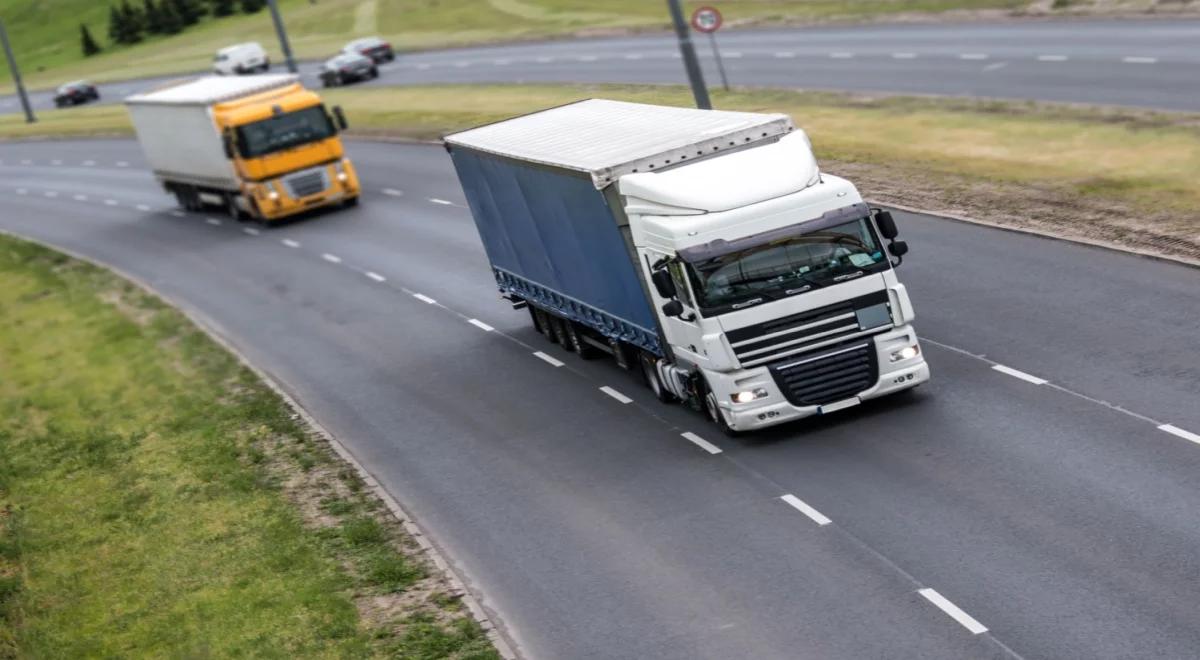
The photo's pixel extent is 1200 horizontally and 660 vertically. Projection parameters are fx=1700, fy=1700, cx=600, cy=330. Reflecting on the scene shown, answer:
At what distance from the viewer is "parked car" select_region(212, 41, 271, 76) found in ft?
322

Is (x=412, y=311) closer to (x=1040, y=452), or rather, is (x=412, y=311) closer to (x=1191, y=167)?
(x=1191, y=167)

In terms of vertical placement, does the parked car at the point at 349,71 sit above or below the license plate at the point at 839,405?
above

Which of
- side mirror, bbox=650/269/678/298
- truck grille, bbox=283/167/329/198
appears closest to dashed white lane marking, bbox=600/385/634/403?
side mirror, bbox=650/269/678/298

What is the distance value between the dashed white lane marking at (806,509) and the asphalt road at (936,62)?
20865 millimetres

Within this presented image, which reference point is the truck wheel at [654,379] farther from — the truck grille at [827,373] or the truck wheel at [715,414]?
the truck grille at [827,373]

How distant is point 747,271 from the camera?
19625 millimetres

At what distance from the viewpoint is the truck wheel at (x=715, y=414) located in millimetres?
20281

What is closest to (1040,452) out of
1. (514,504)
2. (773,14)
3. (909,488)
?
(909,488)

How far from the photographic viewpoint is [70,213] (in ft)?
183

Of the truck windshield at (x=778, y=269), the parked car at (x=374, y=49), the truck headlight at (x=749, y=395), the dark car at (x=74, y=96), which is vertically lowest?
the truck headlight at (x=749, y=395)

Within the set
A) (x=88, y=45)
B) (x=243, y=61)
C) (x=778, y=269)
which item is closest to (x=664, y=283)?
(x=778, y=269)

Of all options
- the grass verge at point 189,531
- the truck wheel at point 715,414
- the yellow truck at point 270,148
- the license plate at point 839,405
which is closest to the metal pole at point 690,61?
the grass verge at point 189,531

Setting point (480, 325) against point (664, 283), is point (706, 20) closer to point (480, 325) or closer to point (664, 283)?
point (480, 325)

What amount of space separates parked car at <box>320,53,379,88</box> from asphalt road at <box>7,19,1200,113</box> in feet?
25.4
